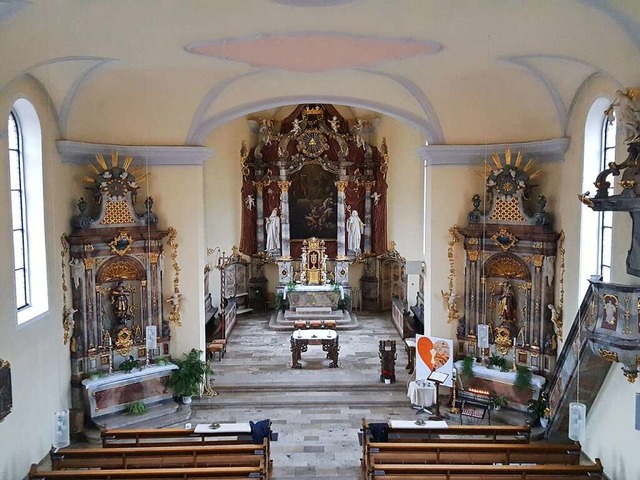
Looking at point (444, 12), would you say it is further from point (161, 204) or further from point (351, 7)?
point (161, 204)

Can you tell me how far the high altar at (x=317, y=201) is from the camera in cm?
2248

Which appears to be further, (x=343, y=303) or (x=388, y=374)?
(x=343, y=303)

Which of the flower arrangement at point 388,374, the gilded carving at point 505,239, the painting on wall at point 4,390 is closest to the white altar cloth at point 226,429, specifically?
the painting on wall at point 4,390

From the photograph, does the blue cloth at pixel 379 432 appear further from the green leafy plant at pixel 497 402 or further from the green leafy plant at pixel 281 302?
the green leafy plant at pixel 281 302

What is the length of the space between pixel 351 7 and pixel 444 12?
54.8 inches

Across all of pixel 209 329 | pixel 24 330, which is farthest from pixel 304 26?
pixel 209 329

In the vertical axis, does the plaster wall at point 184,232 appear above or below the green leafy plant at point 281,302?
above

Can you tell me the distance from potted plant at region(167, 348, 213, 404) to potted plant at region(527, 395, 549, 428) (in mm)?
7443

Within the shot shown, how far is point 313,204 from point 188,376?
11348 mm

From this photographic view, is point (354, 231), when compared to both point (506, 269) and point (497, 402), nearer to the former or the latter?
point (506, 269)

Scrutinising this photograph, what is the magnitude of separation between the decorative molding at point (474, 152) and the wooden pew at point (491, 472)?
670 centimetres

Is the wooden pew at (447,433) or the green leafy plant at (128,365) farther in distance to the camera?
the green leafy plant at (128,365)

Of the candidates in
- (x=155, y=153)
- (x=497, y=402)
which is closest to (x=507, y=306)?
(x=497, y=402)

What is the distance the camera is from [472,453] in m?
9.65
